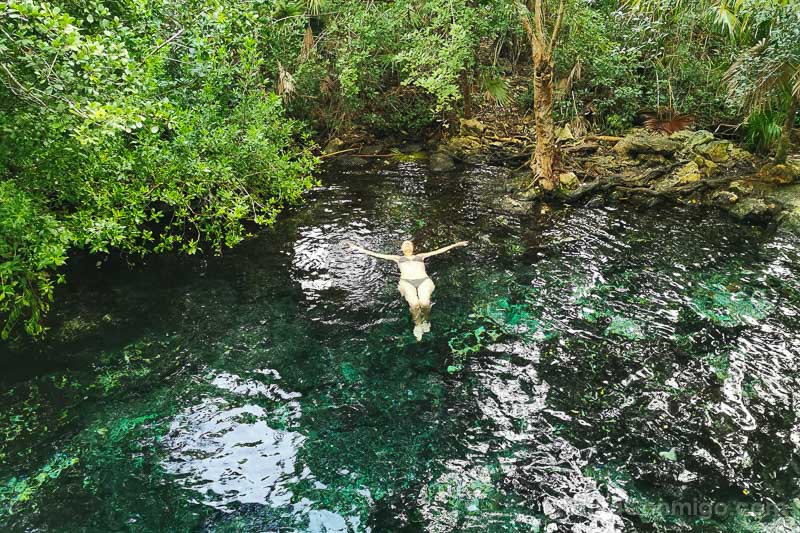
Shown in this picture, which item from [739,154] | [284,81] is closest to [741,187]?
[739,154]

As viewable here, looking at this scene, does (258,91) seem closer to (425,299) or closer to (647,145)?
(425,299)

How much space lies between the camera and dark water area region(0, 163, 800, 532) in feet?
18.1

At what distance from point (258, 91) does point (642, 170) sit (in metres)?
11.1

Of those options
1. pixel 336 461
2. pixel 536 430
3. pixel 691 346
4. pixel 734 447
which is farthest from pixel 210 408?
pixel 691 346

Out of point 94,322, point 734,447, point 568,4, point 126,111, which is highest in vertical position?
point 568,4

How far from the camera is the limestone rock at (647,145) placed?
15508 millimetres

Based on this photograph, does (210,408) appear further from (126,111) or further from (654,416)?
(654,416)

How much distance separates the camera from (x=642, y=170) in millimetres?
14953

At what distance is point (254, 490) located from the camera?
5805 mm

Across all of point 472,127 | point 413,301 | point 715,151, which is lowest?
point 413,301

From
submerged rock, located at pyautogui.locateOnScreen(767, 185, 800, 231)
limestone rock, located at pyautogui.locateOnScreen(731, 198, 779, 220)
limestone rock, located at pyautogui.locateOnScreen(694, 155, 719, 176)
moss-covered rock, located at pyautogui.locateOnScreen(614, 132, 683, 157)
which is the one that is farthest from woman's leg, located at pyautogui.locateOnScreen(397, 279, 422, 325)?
limestone rock, located at pyautogui.locateOnScreen(694, 155, 719, 176)

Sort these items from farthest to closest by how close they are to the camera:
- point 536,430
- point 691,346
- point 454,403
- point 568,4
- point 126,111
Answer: point 568,4 → point 691,346 → point 454,403 → point 536,430 → point 126,111

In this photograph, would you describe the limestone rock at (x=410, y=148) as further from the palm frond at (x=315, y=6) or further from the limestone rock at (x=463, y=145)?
the palm frond at (x=315, y=6)

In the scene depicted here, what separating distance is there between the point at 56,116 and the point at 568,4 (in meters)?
14.7
